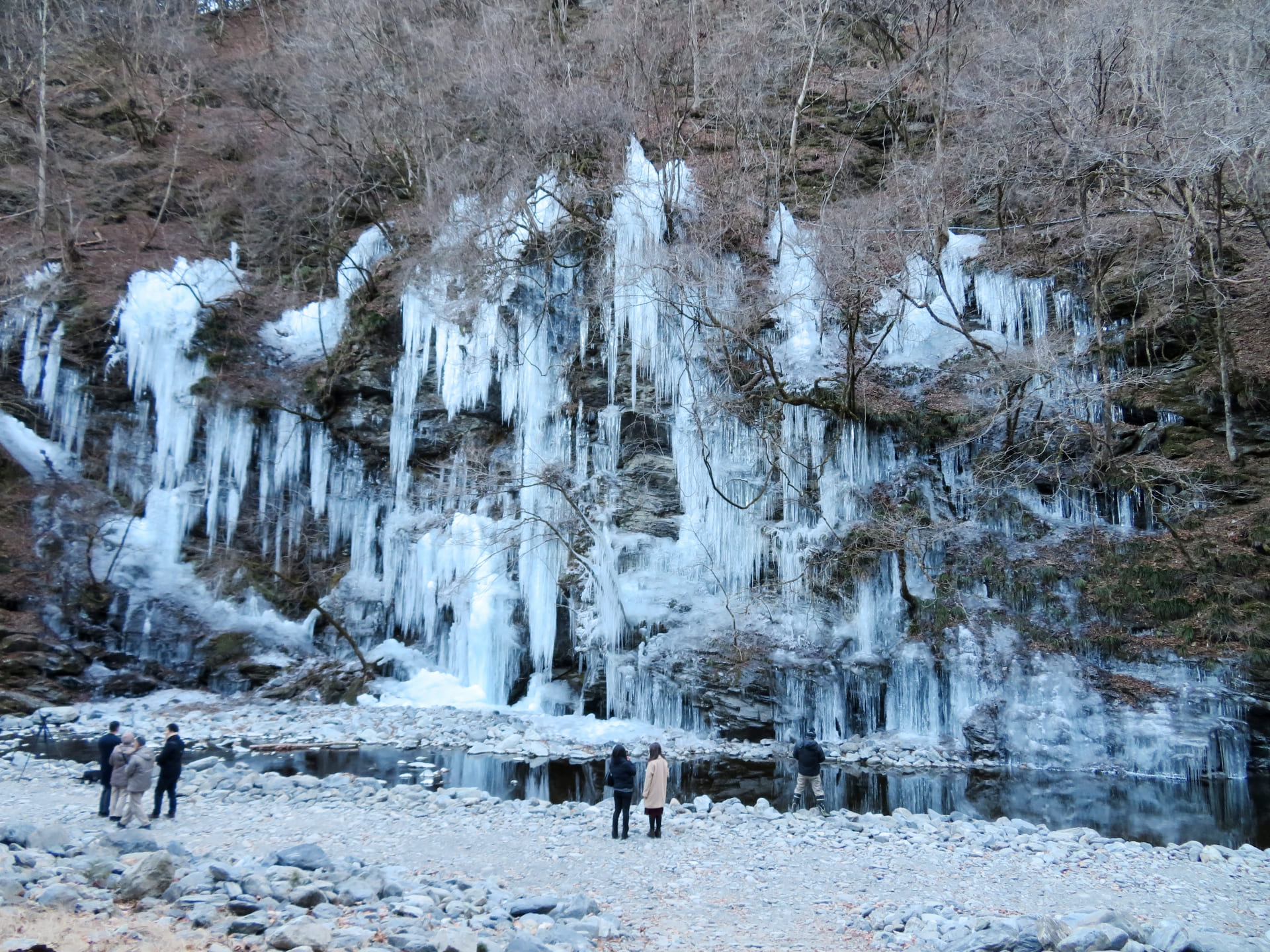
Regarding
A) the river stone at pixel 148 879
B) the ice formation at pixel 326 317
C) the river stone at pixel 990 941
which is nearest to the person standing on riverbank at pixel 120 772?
the river stone at pixel 148 879

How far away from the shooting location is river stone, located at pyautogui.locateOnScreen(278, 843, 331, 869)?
5.46 meters

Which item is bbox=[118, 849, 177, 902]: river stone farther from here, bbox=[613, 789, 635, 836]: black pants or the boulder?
the boulder

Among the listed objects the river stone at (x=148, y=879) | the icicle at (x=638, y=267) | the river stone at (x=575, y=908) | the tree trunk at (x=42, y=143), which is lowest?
the river stone at (x=575, y=908)

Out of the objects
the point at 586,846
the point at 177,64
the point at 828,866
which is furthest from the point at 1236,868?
the point at 177,64

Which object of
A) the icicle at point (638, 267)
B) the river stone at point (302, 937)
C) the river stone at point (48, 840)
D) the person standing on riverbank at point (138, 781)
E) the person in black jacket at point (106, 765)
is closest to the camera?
the river stone at point (302, 937)

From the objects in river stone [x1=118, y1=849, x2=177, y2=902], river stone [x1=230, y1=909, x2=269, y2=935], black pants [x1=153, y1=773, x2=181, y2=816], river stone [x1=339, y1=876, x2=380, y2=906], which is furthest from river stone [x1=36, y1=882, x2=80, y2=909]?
black pants [x1=153, y1=773, x2=181, y2=816]

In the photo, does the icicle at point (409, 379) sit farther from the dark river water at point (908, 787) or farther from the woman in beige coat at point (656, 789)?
the woman in beige coat at point (656, 789)

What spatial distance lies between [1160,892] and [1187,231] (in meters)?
10.6

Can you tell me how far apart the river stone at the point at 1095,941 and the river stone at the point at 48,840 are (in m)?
6.15

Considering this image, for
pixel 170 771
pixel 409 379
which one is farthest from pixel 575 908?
pixel 409 379

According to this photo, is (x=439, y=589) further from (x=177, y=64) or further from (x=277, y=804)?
(x=177, y=64)

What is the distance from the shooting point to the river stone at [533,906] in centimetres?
485

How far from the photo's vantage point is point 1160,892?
6008mm

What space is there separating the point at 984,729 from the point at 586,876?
26.6 ft
